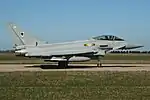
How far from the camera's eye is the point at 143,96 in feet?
46.7

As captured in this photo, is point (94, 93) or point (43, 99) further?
point (94, 93)

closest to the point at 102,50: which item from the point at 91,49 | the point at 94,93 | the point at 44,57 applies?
the point at 91,49

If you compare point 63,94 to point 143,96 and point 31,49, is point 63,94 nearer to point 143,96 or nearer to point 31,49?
point 143,96

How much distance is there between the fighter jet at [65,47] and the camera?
120 feet

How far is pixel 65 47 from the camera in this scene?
1459 inches

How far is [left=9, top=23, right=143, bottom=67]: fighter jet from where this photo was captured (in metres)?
36.5

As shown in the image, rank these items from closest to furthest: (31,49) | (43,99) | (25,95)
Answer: (43,99) < (25,95) < (31,49)

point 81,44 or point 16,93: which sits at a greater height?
point 81,44

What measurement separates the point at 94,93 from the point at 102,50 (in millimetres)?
22696

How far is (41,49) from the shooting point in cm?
3684

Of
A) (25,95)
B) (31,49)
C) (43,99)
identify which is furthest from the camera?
(31,49)

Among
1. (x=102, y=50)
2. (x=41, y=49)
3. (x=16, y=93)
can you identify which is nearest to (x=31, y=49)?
(x=41, y=49)

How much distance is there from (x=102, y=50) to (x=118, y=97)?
2392 centimetres

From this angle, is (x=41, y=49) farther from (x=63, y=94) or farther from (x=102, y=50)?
(x=63, y=94)
